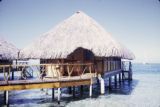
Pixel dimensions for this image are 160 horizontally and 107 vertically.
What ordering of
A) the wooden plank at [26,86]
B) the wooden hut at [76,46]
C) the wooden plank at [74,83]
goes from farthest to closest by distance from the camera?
the wooden hut at [76,46] → the wooden plank at [74,83] → the wooden plank at [26,86]

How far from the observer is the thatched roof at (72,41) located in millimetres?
15438

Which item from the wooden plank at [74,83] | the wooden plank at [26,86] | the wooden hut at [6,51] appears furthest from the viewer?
the wooden hut at [6,51]

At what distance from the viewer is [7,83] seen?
12562 mm

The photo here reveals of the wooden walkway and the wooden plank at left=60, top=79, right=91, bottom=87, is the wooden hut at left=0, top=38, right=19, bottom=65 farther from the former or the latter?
the wooden plank at left=60, top=79, right=91, bottom=87

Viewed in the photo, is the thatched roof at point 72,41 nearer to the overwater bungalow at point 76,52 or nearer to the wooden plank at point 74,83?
the overwater bungalow at point 76,52

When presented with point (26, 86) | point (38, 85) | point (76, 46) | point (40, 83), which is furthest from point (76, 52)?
point (26, 86)

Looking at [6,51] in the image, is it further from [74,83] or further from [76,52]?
[74,83]

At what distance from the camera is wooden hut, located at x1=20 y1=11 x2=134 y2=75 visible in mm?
15398

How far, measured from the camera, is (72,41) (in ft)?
52.0

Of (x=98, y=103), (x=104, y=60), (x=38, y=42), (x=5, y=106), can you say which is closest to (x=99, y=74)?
(x=104, y=60)

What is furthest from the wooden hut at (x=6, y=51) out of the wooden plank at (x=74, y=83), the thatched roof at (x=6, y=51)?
the wooden plank at (x=74, y=83)

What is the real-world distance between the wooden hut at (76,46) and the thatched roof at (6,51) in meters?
5.11

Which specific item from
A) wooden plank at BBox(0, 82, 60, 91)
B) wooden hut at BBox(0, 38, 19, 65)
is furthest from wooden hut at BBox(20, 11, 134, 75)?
wooden hut at BBox(0, 38, 19, 65)

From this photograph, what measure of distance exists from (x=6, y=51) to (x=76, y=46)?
9683 millimetres
